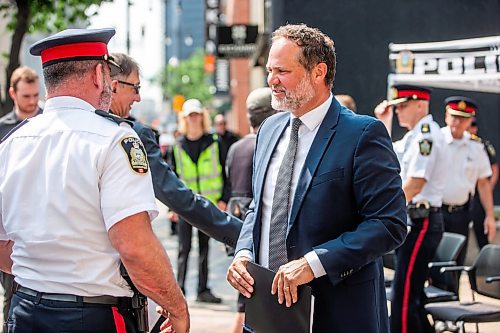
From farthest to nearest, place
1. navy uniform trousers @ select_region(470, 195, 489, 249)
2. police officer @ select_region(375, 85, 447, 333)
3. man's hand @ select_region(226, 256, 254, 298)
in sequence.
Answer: navy uniform trousers @ select_region(470, 195, 489, 249)
police officer @ select_region(375, 85, 447, 333)
man's hand @ select_region(226, 256, 254, 298)

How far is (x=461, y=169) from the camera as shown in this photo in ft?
27.4

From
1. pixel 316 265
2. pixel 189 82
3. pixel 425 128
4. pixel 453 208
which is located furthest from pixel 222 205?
pixel 189 82

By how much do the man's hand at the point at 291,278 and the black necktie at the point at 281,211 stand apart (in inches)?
7.6

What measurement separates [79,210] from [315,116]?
1.17 m

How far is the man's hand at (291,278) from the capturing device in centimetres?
336

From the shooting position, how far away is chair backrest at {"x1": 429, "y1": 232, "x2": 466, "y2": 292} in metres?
6.75

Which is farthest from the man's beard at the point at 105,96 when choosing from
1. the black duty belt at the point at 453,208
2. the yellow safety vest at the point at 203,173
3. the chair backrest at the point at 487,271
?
the yellow safety vest at the point at 203,173

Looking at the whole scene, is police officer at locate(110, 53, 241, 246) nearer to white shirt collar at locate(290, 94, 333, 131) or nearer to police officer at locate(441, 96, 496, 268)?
white shirt collar at locate(290, 94, 333, 131)

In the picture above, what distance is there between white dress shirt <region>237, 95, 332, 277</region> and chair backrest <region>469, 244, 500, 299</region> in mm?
3059

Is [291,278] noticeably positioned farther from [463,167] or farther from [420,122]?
[463,167]

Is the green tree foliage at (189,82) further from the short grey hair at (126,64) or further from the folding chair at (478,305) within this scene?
the short grey hair at (126,64)

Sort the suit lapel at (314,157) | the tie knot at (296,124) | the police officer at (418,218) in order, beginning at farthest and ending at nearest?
the police officer at (418,218)
the tie knot at (296,124)
the suit lapel at (314,157)

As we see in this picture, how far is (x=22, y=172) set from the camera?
3.21 meters

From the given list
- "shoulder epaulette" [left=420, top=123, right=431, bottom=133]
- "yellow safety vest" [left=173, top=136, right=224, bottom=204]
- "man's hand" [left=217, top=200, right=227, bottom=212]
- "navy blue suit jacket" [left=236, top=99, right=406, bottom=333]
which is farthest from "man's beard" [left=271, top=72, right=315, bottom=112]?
"yellow safety vest" [left=173, top=136, right=224, bottom=204]
